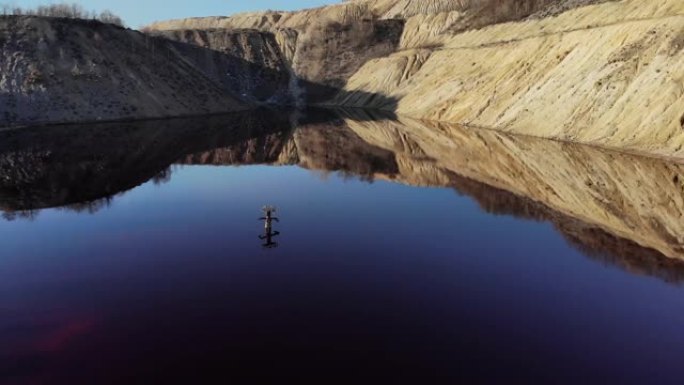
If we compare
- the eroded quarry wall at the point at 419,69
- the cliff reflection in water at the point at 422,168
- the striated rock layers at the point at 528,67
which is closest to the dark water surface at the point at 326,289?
the cliff reflection in water at the point at 422,168

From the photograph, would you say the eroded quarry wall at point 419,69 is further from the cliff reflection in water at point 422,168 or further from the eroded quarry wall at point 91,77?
the cliff reflection in water at point 422,168

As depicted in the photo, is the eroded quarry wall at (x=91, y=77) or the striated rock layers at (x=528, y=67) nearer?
the striated rock layers at (x=528, y=67)

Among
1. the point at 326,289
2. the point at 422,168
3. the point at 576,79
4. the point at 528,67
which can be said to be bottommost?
the point at 326,289

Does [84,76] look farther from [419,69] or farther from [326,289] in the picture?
[326,289]

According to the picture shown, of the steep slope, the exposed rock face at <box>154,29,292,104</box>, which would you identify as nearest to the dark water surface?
the steep slope

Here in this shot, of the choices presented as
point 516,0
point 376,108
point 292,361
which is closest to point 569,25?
point 516,0

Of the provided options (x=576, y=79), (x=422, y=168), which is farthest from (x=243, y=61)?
(x=422, y=168)
